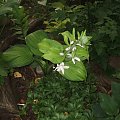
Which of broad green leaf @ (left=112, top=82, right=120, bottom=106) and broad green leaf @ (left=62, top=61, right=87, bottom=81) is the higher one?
broad green leaf @ (left=62, top=61, right=87, bottom=81)

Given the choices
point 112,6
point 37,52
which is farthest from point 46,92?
point 112,6

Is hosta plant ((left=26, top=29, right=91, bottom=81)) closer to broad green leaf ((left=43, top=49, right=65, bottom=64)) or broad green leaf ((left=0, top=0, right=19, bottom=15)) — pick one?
broad green leaf ((left=43, top=49, right=65, bottom=64))

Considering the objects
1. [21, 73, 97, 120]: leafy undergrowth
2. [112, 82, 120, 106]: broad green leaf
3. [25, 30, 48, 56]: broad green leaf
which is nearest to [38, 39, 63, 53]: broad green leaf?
[25, 30, 48, 56]: broad green leaf

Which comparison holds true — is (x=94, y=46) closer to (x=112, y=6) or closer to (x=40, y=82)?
(x=112, y=6)

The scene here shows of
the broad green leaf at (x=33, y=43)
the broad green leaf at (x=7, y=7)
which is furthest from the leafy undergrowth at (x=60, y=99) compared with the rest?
the broad green leaf at (x=7, y=7)

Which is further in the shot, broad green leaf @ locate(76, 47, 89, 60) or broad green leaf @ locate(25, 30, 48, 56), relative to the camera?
broad green leaf @ locate(25, 30, 48, 56)

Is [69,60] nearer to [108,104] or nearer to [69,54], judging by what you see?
[69,54]

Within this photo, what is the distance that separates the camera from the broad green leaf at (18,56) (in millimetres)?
2416

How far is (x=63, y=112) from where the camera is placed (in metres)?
2.50

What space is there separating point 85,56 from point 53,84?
0.60 metres

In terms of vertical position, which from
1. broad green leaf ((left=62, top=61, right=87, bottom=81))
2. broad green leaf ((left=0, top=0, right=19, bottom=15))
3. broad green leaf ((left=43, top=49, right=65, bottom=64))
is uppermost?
broad green leaf ((left=0, top=0, right=19, bottom=15))

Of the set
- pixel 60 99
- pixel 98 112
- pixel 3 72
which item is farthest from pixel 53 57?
pixel 60 99

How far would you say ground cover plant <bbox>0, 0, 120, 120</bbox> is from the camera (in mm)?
2139

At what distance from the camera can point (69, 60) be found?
84.7 inches
